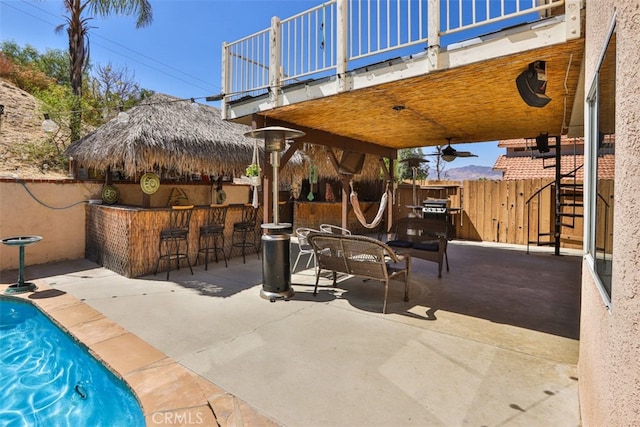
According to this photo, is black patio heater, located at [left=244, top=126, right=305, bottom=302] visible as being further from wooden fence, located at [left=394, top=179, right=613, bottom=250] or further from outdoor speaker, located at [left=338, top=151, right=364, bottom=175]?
wooden fence, located at [left=394, top=179, right=613, bottom=250]

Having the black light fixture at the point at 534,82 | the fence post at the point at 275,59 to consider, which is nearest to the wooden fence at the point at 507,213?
the black light fixture at the point at 534,82

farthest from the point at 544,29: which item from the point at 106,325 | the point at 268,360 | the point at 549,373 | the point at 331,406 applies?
the point at 106,325

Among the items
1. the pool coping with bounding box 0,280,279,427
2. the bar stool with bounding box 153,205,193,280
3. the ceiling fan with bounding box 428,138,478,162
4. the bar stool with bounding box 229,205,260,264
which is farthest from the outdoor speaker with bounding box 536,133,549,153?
the pool coping with bounding box 0,280,279,427

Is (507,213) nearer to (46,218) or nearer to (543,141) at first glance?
(543,141)

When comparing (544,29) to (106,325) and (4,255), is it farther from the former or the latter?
(4,255)

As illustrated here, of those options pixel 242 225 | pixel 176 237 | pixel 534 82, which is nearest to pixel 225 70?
pixel 176 237

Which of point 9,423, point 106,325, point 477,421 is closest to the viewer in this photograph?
point 477,421

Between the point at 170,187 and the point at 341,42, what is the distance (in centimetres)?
582

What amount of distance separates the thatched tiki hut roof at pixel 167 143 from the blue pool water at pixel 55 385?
10.0 feet

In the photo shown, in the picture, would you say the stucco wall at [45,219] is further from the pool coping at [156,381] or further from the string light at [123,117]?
the pool coping at [156,381]

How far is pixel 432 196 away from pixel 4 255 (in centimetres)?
1088

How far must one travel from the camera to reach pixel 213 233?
255 inches

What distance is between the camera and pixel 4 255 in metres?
5.94

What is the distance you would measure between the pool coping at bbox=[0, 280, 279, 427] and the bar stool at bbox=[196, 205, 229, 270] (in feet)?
8.77
